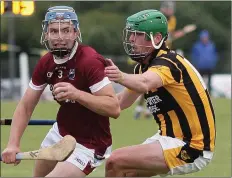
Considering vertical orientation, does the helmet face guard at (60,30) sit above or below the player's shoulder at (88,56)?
above

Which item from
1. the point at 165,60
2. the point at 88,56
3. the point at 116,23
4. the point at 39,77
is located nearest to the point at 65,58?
the point at 88,56

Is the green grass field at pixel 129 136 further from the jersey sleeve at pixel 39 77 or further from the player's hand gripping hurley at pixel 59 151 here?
the player's hand gripping hurley at pixel 59 151

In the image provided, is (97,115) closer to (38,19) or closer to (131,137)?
(131,137)

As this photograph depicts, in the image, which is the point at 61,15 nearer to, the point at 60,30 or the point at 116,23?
the point at 60,30

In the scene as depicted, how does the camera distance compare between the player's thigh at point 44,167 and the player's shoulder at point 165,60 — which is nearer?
the player's shoulder at point 165,60

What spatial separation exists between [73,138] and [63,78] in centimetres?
61

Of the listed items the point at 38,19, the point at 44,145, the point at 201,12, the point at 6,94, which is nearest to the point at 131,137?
the point at 44,145

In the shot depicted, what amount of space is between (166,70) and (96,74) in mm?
584

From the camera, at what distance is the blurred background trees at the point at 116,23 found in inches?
1638

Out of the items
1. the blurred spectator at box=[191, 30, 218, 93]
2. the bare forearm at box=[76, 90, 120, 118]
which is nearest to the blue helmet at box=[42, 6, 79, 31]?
the bare forearm at box=[76, 90, 120, 118]

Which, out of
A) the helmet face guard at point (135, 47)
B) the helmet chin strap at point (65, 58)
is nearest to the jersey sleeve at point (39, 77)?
the helmet chin strap at point (65, 58)

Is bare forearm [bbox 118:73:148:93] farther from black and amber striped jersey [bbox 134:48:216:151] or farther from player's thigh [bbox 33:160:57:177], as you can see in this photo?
player's thigh [bbox 33:160:57:177]

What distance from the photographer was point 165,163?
258 inches

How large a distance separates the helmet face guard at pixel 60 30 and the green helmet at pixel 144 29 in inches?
19.7
